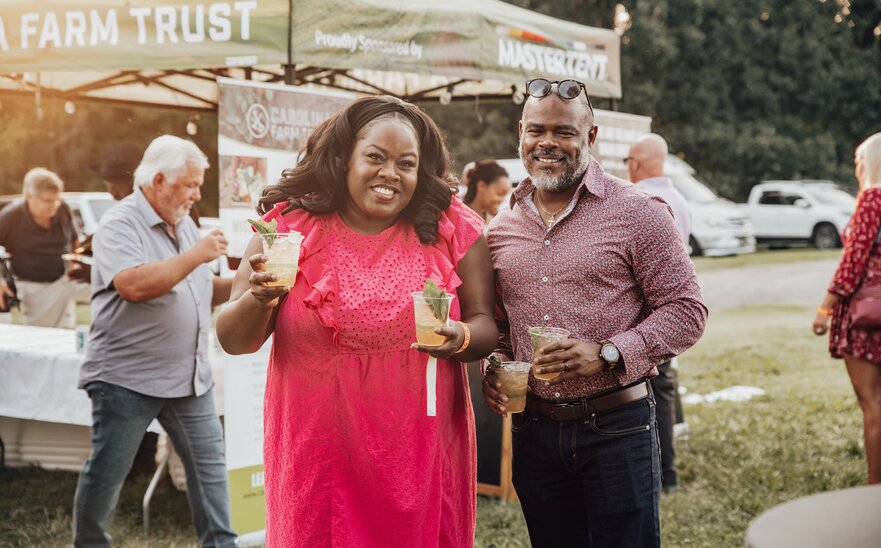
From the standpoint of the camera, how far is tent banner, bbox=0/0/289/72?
5.04 metres

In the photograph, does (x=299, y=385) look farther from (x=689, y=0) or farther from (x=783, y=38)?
(x=783, y=38)

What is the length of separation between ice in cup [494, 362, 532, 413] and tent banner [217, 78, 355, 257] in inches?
87.3

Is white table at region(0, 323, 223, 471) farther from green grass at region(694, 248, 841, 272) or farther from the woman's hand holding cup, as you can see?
green grass at region(694, 248, 841, 272)

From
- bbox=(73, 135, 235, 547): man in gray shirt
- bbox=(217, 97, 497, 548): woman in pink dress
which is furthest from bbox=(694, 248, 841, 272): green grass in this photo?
bbox=(217, 97, 497, 548): woman in pink dress

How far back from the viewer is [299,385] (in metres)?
2.58

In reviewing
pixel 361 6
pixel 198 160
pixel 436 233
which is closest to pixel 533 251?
pixel 436 233

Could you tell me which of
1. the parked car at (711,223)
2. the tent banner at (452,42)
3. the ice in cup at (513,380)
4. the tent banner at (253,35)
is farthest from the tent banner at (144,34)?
the parked car at (711,223)

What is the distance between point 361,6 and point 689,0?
2630 cm

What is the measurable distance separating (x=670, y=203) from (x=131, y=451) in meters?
3.69

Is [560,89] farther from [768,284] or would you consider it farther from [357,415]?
[768,284]

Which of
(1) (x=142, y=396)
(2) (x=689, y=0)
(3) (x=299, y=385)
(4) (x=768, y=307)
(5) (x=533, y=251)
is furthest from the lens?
(2) (x=689, y=0)

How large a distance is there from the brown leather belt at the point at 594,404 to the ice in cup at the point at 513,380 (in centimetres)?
14

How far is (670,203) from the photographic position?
5883 mm

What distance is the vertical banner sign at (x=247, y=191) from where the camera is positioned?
4633 mm
